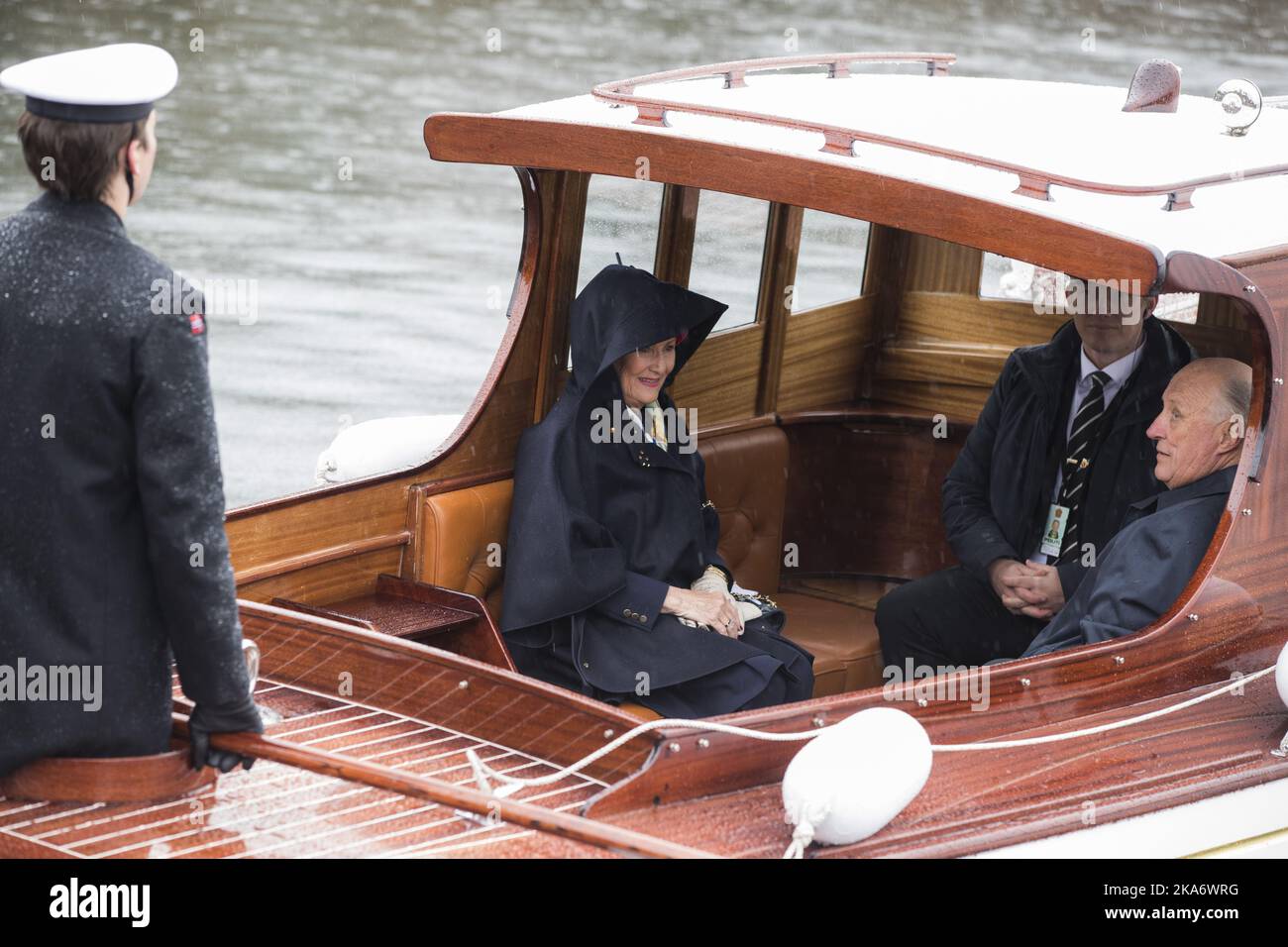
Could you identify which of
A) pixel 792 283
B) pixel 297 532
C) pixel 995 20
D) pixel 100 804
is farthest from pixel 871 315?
pixel 995 20

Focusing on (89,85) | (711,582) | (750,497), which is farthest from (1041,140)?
(89,85)

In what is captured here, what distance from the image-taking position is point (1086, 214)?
309 centimetres

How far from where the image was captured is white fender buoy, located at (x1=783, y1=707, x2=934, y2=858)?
2.52m

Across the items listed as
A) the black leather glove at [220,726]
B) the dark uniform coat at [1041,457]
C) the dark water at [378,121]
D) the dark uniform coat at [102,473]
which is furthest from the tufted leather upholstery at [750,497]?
the dark water at [378,121]

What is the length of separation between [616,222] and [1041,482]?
4.02 ft

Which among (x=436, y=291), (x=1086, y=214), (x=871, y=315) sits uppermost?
(x=1086, y=214)

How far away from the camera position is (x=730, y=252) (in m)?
4.55

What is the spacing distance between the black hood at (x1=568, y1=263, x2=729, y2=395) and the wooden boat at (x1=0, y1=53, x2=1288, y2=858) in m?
0.31

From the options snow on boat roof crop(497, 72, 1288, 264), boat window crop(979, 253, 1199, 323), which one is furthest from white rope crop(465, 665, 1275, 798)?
boat window crop(979, 253, 1199, 323)

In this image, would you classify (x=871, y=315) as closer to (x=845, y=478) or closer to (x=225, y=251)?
(x=845, y=478)

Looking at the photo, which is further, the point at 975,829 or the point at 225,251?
the point at 225,251

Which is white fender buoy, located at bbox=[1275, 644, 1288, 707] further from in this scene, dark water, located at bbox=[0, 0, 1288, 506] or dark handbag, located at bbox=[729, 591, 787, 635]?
dark water, located at bbox=[0, 0, 1288, 506]

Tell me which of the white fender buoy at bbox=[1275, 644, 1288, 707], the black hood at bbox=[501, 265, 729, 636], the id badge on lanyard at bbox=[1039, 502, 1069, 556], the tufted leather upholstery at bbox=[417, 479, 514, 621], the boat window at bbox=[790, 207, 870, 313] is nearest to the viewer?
the white fender buoy at bbox=[1275, 644, 1288, 707]
